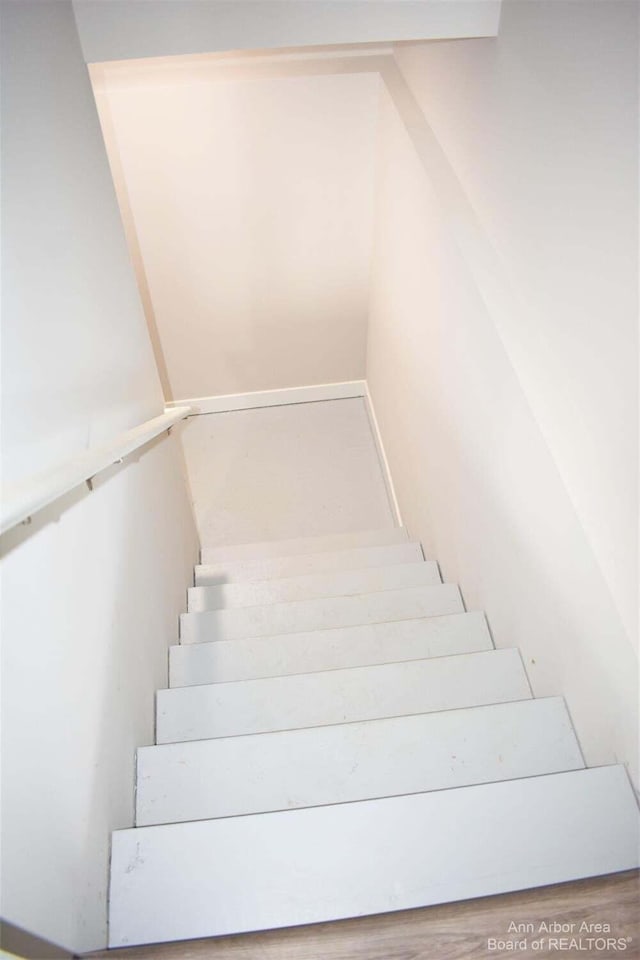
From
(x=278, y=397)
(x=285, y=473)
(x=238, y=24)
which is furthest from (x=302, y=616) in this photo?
(x=278, y=397)

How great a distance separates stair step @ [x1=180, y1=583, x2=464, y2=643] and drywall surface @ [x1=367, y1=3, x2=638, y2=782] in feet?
0.88

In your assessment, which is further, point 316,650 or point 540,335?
point 316,650

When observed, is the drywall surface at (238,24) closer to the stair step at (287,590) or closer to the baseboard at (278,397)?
the stair step at (287,590)

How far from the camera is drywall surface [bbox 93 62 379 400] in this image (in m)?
3.12

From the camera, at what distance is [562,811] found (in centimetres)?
134

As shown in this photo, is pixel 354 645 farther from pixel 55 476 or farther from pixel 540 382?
pixel 55 476

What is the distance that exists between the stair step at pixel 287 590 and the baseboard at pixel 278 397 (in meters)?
2.25

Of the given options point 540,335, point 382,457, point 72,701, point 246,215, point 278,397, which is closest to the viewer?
point 72,701

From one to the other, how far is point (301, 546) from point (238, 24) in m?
2.40

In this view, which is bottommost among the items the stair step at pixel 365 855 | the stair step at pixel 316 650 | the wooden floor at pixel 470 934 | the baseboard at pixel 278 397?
the wooden floor at pixel 470 934

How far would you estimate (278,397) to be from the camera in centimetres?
475

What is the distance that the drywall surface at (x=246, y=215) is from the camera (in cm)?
312

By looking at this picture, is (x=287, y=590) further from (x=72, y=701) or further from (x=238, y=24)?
(x=238, y=24)

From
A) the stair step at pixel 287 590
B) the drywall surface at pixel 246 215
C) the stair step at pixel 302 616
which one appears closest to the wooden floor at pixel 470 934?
the stair step at pixel 302 616
